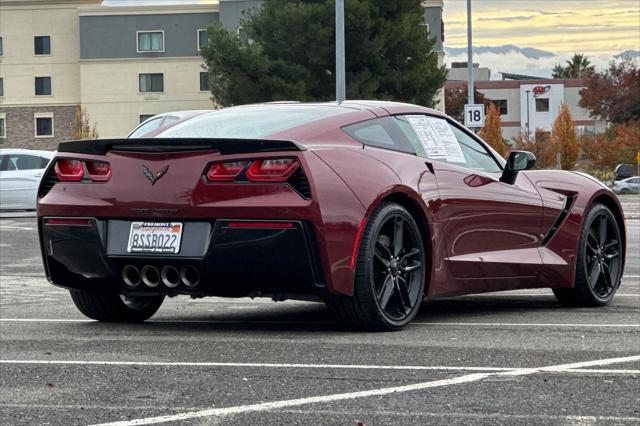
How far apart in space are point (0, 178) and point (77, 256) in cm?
2272

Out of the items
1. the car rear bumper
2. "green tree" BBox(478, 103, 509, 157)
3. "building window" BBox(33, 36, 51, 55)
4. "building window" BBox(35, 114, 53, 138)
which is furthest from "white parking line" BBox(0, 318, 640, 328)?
"building window" BBox(35, 114, 53, 138)

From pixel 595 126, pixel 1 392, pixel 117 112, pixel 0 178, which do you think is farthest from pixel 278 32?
pixel 595 126

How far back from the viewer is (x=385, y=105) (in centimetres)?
877

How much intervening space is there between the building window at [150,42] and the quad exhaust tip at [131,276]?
87.0 m

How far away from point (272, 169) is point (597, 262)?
320 centimetres

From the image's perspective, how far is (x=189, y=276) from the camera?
303 inches

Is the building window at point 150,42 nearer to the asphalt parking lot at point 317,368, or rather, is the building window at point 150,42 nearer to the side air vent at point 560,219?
the asphalt parking lot at point 317,368

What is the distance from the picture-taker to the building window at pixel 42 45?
311 feet

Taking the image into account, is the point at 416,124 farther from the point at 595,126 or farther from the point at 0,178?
the point at 595,126

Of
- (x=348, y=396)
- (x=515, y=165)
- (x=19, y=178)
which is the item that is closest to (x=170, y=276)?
(x=348, y=396)

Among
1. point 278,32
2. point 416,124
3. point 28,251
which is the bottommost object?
point 28,251

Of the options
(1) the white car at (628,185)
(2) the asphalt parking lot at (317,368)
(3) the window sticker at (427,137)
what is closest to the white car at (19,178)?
(2) the asphalt parking lot at (317,368)

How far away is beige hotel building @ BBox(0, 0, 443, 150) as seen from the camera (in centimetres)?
9338

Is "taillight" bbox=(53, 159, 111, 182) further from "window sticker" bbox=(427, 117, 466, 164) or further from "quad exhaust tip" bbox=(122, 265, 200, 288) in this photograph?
"window sticker" bbox=(427, 117, 466, 164)
